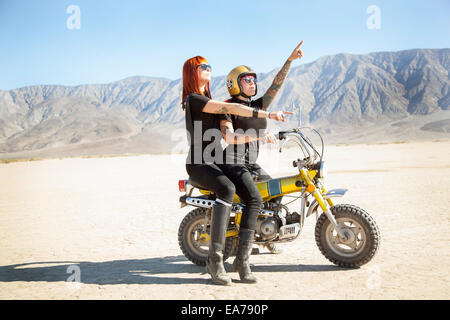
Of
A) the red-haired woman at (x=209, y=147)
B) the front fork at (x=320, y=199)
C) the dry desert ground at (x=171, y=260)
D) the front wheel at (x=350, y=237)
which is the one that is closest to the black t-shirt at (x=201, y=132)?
the red-haired woman at (x=209, y=147)

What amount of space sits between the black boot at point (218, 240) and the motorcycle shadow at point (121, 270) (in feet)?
0.92

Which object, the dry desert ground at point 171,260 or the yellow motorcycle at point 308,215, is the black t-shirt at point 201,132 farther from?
the dry desert ground at point 171,260

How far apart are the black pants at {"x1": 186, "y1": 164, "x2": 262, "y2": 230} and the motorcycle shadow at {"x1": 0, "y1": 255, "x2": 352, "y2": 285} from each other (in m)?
0.90

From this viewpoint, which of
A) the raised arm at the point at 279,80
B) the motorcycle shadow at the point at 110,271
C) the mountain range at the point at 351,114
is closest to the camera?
the motorcycle shadow at the point at 110,271

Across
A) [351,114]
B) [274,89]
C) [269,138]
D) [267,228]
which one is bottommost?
[351,114]

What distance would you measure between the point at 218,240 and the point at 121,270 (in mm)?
1522

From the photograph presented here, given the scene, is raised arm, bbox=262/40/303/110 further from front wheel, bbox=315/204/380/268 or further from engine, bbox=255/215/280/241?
front wheel, bbox=315/204/380/268

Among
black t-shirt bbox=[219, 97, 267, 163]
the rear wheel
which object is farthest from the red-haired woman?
the rear wheel

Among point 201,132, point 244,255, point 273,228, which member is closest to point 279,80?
point 201,132

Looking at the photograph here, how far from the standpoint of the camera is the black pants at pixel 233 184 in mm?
3945

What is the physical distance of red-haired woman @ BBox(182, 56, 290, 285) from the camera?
3.90 meters

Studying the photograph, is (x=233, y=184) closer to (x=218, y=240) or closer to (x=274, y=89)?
(x=218, y=240)

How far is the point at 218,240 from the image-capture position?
4008 millimetres
